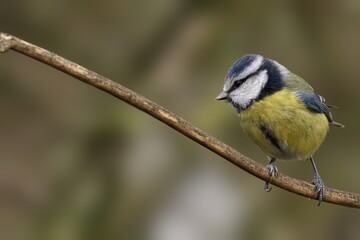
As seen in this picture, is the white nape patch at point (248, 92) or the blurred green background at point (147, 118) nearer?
the white nape patch at point (248, 92)

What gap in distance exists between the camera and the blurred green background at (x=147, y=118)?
2863mm

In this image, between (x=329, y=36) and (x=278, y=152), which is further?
(x=329, y=36)

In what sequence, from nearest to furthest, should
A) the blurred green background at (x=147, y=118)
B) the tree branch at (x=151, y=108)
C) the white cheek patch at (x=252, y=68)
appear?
1. the tree branch at (x=151, y=108)
2. the white cheek patch at (x=252, y=68)
3. the blurred green background at (x=147, y=118)

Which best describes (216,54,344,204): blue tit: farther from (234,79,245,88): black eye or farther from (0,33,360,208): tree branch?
(0,33,360,208): tree branch

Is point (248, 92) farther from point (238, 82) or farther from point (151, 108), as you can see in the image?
point (151, 108)

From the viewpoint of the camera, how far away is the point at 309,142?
5.02 ft

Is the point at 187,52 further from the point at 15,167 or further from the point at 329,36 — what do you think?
the point at 15,167

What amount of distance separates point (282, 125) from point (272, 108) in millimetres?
42

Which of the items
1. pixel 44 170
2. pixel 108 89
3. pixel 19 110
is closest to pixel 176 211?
pixel 44 170

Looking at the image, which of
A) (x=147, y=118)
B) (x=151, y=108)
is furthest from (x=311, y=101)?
(x=147, y=118)

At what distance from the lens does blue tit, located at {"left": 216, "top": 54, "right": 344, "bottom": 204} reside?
1475 mm

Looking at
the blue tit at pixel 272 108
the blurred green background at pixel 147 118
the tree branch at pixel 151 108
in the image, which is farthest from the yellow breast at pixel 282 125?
the blurred green background at pixel 147 118

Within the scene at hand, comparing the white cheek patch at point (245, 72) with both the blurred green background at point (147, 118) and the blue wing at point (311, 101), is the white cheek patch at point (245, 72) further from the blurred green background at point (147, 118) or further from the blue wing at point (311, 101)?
the blurred green background at point (147, 118)

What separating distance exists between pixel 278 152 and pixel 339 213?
152cm
